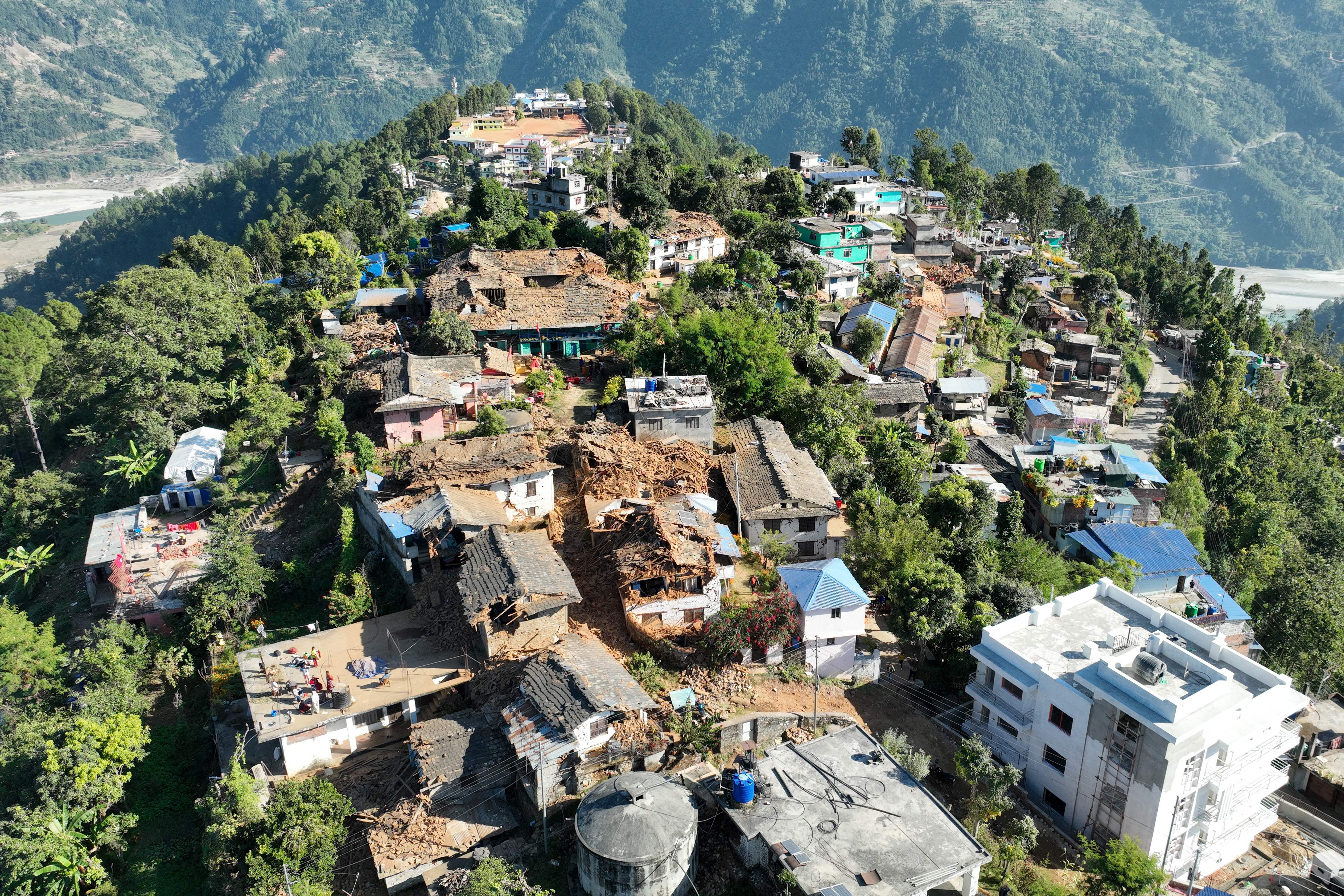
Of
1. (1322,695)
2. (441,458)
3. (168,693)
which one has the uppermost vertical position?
(441,458)

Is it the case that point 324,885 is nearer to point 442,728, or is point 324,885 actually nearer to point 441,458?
point 442,728

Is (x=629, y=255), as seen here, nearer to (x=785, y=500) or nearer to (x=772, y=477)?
(x=772, y=477)

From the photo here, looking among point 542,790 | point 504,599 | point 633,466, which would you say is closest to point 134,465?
point 633,466

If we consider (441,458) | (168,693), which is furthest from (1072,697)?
(168,693)

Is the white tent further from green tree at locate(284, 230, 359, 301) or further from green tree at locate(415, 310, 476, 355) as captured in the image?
green tree at locate(284, 230, 359, 301)

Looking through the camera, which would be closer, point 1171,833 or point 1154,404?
point 1171,833

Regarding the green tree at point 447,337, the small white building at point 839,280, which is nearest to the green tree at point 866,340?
the small white building at point 839,280
